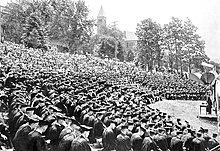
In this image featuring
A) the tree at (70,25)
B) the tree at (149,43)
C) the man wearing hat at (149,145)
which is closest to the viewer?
the man wearing hat at (149,145)

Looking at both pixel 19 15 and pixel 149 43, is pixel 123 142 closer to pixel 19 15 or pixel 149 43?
pixel 149 43

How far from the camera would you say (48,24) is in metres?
47.8

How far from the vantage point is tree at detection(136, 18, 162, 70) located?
4022 cm

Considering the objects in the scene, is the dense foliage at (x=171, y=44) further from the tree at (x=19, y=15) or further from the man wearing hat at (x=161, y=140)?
the man wearing hat at (x=161, y=140)

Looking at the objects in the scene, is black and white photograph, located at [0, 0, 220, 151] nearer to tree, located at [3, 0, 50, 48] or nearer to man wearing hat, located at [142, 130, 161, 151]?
man wearing hat, located at [142, 130, 161, 151]

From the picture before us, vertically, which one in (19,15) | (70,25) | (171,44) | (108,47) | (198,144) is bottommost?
(198,144)

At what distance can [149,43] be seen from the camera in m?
40.4

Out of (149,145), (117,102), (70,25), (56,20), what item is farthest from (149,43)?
(149,145)

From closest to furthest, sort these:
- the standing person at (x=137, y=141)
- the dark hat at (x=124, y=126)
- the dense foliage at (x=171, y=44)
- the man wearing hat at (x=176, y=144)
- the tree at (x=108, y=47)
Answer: the standing person at (x=137, y=141) < the man wearing hat at (x=176, y=144) < the dark hat at (x=124, y=126) < the dense foliage at (x=171, y=44) < the tree at (x=108, y=47)

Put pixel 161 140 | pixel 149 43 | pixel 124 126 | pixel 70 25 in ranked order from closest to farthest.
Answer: pixel 161 140
pixel 124 126
pixel 149 43
pixel 70 25

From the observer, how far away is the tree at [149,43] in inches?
1583

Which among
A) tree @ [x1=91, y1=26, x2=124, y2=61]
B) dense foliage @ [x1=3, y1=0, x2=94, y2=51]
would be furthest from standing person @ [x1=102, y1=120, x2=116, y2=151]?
tree @ [x1=91, y1=26, x2=124, y2=61]

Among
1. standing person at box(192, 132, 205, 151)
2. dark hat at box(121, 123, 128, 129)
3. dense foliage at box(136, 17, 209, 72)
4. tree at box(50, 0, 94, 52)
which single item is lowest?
standing person at box(192, 132, 205, 151)

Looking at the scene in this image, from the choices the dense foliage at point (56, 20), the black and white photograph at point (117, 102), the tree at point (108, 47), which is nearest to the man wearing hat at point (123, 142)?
the black and white photograph at point (117, 102)
